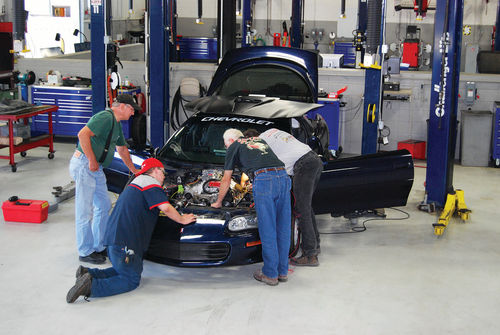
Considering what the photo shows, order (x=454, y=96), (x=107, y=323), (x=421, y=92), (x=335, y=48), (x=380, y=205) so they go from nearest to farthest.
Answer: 1. (x=107, y=323)
2. (x=380, y=205)
3. (x=454, y=96)
4. (x=421, y=92)
5. (x=335, y=48)

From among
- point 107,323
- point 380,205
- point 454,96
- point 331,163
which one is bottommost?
point 107,323

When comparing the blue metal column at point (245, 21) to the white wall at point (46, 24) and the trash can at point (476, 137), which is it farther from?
Answer: the trash can at point (476, 137)

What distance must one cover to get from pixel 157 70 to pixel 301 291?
4462 mm

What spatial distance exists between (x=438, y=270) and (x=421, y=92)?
5.21m

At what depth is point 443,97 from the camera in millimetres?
7465

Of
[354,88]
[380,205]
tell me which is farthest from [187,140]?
[354,88]

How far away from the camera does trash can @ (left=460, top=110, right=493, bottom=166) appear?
9.96 meters

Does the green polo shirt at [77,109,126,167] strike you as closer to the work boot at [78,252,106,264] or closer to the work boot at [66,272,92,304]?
the work boot at [78,252,106,264]

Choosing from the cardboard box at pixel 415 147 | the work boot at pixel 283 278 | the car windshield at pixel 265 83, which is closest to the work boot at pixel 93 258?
the work boot at pixel 283 278

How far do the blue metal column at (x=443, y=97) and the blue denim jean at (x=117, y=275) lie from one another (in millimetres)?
4119

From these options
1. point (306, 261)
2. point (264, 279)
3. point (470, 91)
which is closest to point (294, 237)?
point (306, 261)

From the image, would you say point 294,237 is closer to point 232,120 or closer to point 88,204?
point 232,120

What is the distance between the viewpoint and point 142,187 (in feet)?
16.3

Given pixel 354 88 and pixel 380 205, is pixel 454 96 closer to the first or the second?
pixel 380 205
